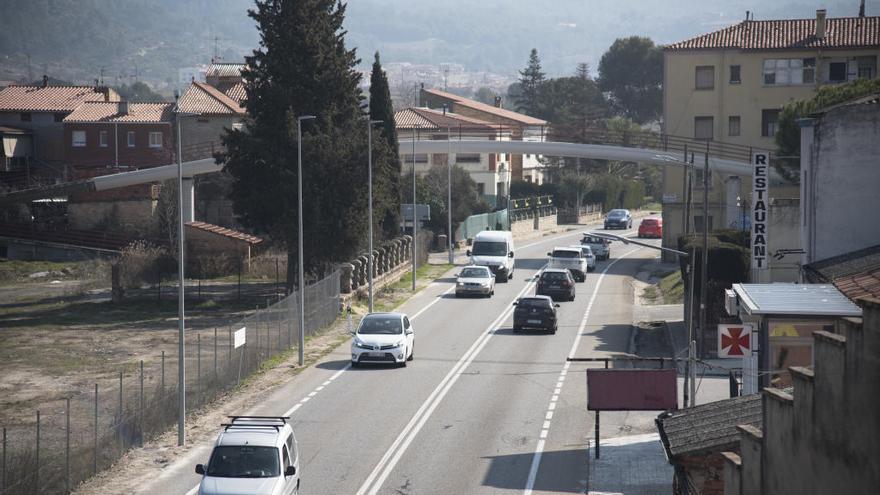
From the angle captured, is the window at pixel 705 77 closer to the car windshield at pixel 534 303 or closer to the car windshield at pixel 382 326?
the car windshield at pixel 534 303

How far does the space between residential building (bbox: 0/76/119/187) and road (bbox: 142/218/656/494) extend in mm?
53077

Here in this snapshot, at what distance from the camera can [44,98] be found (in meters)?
101

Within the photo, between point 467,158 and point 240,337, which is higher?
point 467,158

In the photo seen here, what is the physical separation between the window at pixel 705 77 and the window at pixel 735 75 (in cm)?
109

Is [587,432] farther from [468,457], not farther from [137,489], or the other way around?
[137,489]

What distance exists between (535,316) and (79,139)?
56918 mm

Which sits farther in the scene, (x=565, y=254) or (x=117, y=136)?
(x=117, y=136)

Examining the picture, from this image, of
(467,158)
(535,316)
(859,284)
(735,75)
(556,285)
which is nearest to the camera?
(859,284)

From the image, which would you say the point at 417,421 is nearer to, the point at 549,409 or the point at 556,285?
the point at 549,409

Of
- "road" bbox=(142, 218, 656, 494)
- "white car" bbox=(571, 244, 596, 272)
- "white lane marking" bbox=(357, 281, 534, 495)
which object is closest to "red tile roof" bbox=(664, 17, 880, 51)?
"white car" bbox=(571, 244, 596, 272)

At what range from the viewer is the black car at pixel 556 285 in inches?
2128

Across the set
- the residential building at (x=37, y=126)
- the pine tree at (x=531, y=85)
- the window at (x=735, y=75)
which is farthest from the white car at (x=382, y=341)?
the pine tree at (x=531, y=85)

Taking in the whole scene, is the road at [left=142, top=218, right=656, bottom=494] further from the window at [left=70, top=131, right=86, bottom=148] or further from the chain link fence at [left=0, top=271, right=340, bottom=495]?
the window at [left=70, top=131, right=86, bottom=148]

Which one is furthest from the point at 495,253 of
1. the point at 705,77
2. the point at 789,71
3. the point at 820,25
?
the point at 820,25
